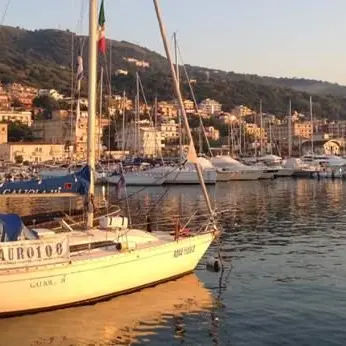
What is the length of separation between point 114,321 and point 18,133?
16618 cm

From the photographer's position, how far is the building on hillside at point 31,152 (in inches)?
5408

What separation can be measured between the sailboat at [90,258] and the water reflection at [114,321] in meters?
0.38

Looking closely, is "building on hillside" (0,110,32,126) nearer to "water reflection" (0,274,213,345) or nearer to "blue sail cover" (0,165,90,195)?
"blue sail cover" (0,165,90,195)

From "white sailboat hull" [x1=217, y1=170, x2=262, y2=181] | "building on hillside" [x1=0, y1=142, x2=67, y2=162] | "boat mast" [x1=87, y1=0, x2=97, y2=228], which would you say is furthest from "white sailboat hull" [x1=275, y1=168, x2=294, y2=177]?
"boat mast" [x1=87, y1=0, x2=97, y2=228]

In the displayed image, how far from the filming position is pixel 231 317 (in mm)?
16125

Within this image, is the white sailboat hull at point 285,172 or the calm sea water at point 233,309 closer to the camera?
the calm sea water at point 233,309

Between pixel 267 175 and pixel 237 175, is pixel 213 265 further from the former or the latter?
pixel 267 175

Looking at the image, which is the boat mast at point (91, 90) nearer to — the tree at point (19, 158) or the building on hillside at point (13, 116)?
the tree at point (19, 158)

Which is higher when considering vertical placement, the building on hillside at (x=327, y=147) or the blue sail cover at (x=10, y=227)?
the building on hillside at (x=327, y=147)

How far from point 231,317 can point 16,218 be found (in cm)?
602

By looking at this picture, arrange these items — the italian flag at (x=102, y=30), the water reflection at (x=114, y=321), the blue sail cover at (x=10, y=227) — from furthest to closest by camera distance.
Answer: the italian flag at (x=102, y=30)
the blue sail cover at (x=10, y=227)
the water reflection at (x=114, y=321)

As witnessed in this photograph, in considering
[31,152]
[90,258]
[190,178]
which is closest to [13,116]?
[31,152]

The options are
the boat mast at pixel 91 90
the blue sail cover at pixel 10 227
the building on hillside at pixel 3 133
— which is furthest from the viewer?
the building on hillside at pixel 3 133

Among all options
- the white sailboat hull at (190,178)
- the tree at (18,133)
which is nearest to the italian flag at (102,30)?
the white sailboat hull at (190,178)
